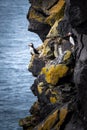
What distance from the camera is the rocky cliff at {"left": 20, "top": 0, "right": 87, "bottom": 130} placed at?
125ft

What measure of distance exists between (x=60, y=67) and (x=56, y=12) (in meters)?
12.6

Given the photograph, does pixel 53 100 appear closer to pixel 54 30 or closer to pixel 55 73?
pixel 55 73

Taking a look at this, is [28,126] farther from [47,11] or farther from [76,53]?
[47,11]

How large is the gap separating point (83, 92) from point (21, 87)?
206ft

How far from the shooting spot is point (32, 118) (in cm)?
5288

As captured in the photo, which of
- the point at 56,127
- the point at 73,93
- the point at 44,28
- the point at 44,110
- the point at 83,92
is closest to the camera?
the point at 83,92

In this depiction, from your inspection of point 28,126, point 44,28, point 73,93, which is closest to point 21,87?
point 44,28

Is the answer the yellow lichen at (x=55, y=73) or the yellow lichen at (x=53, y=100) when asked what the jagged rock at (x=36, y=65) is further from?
the yellow lichen at (x=53, y=100)

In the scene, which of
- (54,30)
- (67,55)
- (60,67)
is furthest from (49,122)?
(54,30)

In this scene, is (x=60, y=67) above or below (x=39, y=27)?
below

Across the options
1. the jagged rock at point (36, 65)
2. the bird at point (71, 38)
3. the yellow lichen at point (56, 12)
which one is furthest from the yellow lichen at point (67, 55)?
the yellow lichen at point (56, 12)

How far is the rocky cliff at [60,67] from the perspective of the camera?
38.2 meters

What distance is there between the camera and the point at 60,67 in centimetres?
4675

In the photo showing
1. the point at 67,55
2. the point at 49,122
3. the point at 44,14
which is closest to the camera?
the point at 49,122
